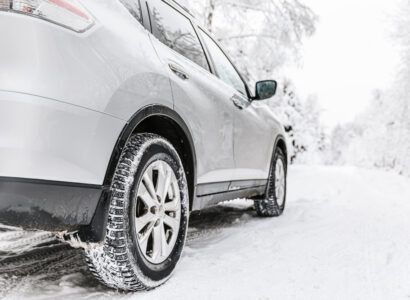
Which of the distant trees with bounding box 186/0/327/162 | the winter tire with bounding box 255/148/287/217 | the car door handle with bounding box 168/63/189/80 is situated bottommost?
the winter tire with bounding box 255/148/287/217

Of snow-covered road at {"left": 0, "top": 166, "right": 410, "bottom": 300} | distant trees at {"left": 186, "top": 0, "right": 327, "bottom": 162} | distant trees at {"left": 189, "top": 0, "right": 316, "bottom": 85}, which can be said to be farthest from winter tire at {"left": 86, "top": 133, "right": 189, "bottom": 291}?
distant trees at {"left": 189, "top": 0, "right": 316, "bottom": 85}

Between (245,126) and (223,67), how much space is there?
0.62m

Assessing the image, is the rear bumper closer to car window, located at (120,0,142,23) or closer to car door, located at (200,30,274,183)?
car window, located at (120,0,142,23)

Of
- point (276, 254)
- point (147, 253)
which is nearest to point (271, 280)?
point (276, 254)

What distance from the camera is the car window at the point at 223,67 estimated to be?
3.19 m

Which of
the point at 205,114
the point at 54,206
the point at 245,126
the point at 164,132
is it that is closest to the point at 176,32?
the point at 205,114

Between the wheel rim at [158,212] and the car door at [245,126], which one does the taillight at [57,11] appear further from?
the car door at [245,126]

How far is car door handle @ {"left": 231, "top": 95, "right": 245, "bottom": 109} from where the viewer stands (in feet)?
10.3

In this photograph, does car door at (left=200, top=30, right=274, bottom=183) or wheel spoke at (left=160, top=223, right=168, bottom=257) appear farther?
car door at (left=200, top=30, right=274, bottom=183)

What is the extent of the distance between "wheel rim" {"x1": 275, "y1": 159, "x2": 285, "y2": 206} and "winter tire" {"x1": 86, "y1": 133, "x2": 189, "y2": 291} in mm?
2420

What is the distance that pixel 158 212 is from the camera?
195 cm

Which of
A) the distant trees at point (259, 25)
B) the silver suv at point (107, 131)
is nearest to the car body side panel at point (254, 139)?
the silver suv at point (107, 131)

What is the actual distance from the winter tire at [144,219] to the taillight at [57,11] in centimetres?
61

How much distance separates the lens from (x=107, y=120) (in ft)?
5.18
